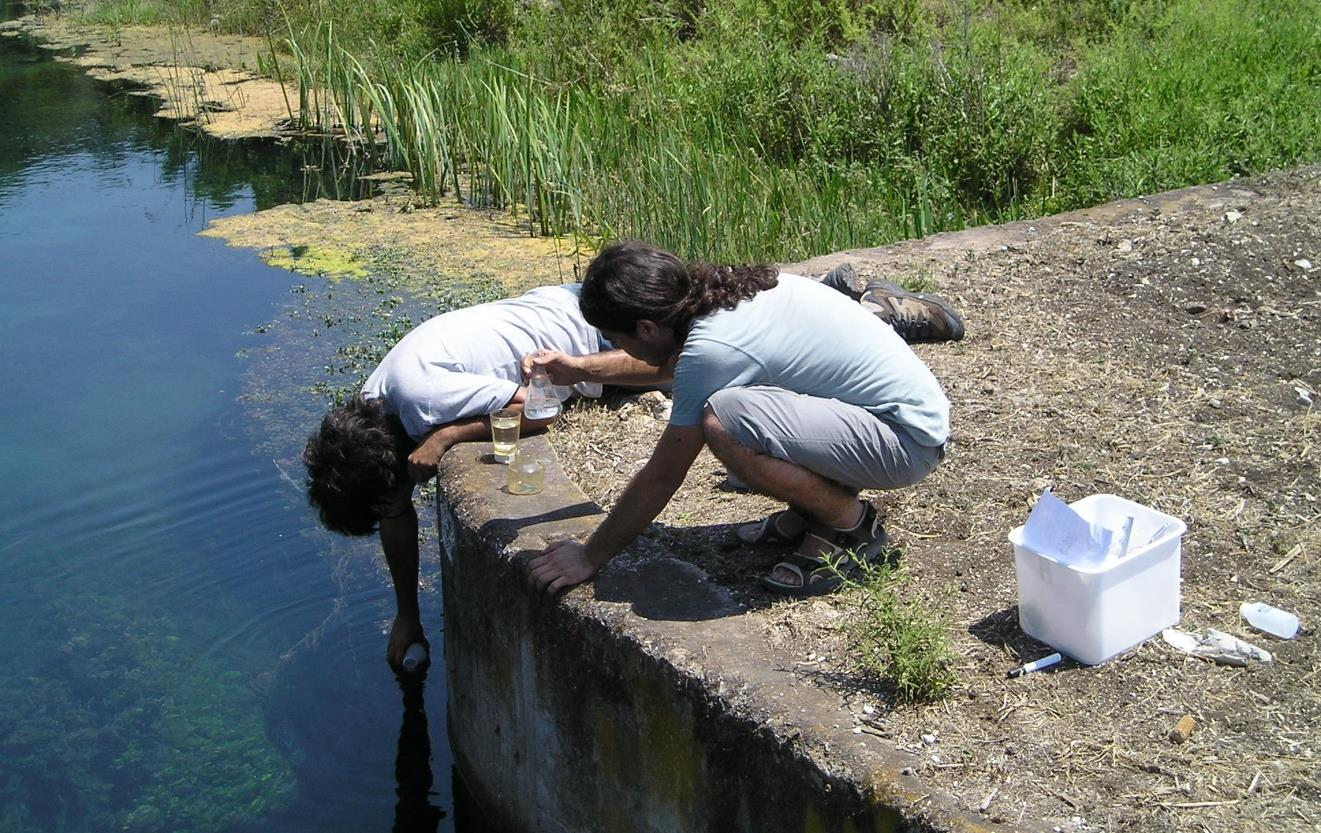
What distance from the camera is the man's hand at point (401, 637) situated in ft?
15.6

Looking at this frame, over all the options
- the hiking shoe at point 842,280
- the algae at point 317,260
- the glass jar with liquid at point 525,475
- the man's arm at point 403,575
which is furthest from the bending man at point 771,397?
the algae at point 317,260

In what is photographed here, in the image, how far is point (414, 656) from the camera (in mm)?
4785

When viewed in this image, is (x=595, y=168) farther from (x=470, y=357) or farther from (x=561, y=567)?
(x=561, y=567)

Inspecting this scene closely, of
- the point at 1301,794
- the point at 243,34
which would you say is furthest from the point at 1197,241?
the point at 243,34

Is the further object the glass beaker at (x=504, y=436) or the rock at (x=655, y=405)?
the rock at (x=655, y=405)

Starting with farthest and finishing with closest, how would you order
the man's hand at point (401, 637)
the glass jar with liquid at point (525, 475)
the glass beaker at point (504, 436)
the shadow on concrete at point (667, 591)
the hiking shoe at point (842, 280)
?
the hiking shoe at point (842, 280) < the man's hand at point (401, 637) < the glass beaker at point (504, 436) < the glass jar with liquid at point (525, 475) < the shadow on concrete at point (667, 591)

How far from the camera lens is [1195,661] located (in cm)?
304

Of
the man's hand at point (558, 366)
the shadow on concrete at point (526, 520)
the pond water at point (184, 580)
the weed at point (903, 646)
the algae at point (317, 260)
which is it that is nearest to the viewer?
the weed at point (903, 646)

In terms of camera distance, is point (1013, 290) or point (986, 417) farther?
point (1013, 290)

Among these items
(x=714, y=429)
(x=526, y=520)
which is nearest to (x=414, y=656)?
(x=526, y=520)

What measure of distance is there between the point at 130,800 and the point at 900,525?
104 inches

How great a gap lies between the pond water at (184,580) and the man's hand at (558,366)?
131cm

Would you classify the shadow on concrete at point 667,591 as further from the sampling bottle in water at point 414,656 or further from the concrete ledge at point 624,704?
the sampling bottle in water at point 414,656

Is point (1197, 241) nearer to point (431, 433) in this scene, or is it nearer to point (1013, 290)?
point (1013, 290)
